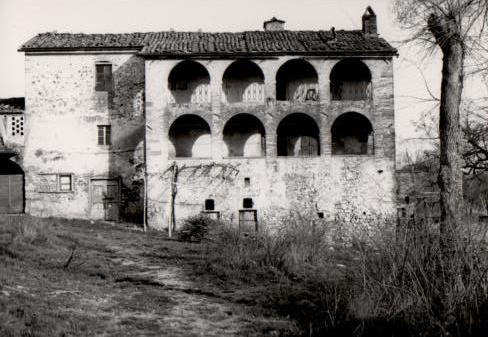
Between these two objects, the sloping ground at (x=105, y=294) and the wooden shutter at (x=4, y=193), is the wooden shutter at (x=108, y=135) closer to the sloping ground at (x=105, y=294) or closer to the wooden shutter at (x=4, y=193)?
the wooden shutter at (x=4, y=193)

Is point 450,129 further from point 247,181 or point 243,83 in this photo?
point 243,83

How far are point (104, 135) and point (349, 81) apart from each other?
12.1 meters

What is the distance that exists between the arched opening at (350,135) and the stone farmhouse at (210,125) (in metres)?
0.05

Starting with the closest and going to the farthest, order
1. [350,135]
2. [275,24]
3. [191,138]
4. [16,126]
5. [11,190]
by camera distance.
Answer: [191,138] < [16,126] < [350,135] < [11,190] < [275,24]

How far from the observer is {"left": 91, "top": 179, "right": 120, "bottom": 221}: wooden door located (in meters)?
24.7

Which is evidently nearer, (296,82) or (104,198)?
(104,198)

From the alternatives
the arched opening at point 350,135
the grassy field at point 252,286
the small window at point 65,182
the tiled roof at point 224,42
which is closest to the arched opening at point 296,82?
the tiled roof at point 224,42

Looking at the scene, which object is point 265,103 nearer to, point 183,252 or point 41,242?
point 183,252

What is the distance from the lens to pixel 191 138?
24688mm

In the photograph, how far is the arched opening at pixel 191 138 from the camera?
24516 millimetres

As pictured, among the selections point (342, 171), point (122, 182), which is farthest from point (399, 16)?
point (122, 182)

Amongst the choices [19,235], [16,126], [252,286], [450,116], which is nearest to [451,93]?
[450,116]

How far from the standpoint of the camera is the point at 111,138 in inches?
982

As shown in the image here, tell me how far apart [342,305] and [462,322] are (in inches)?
91.8
